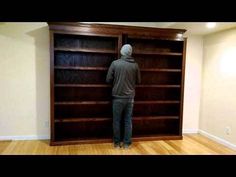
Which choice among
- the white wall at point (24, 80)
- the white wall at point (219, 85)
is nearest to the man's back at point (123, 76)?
the white wall at point (24, 80)

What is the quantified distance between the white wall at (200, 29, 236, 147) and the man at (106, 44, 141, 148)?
1.43 m

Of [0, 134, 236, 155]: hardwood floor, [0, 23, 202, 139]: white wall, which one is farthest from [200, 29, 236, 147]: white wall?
[0, 23, 202, 139]: white wall

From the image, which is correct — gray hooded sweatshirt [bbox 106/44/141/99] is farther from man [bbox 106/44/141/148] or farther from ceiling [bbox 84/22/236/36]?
ceiling [bbox 84/22/236/36]

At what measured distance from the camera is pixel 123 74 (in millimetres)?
3000

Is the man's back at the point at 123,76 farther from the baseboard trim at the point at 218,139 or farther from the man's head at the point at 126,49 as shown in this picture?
the baseboard trim at the point at 218,139

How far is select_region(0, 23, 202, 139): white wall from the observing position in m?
3.20

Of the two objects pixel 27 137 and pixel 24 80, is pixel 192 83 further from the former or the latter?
pixel 27 137

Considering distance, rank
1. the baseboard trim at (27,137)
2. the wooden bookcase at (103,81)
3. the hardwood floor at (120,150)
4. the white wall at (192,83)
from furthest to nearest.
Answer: the white wall at (192,83), the baseboard trim at (27,137), the wooden bookcase at (103,81), the hardwood floor at (120,150)

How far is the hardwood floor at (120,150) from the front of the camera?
2.89 metres

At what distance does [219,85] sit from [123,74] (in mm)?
1692

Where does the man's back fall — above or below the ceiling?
below

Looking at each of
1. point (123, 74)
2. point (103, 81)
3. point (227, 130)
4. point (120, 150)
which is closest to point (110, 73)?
point (123, 74)
